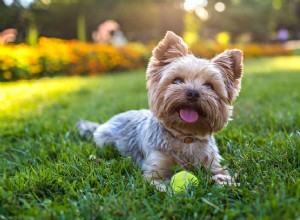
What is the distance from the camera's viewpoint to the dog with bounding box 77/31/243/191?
148 inches

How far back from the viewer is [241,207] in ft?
9.00

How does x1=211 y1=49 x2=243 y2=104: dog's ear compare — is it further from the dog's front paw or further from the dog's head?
the dog's front paw

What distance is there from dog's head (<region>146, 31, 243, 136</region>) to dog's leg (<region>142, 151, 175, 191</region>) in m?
0.33

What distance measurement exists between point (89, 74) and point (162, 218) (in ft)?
43.4

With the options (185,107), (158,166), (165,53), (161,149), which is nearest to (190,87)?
(185,107)

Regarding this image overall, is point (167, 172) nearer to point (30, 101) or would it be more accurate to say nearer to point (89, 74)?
point (30, 101)

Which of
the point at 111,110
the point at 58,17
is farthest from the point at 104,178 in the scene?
the point at 58,17

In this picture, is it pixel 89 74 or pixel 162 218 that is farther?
pixel 89 74

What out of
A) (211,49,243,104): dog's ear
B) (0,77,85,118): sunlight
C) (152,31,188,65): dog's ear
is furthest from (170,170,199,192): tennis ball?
(0,77,85,118): sunlight

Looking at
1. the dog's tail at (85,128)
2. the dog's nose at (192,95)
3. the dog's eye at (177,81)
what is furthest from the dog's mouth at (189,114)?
the dog's tail at (85,128)

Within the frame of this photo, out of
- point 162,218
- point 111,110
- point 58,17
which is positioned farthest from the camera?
point 58,17

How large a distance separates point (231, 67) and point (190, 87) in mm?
702

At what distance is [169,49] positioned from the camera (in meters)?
4.20

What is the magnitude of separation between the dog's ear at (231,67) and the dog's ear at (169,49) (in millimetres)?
380
